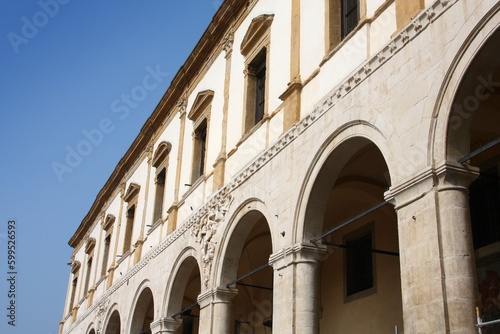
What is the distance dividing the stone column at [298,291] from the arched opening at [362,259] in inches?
37.3

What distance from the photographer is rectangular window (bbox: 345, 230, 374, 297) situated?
1262 cm

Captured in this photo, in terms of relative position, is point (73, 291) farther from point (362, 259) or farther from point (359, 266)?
point (362, 259)

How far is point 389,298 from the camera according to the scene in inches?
461

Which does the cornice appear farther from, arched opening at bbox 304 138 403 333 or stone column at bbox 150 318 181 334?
stone column at bbox 150 318 181 334

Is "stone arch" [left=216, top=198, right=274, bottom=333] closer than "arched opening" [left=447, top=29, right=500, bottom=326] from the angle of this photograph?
No

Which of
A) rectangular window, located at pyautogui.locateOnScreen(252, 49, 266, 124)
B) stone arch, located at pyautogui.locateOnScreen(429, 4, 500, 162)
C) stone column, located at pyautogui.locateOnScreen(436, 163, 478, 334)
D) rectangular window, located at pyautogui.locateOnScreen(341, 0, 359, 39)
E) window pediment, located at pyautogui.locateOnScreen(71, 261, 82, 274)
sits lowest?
stone column, located at pyautogui.locateOnScreen(436, 163, 478, 334)

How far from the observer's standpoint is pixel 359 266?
510 inches

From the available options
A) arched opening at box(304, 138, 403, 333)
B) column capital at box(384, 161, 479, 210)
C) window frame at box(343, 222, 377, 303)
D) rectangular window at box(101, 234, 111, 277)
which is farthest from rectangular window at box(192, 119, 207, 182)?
rectangular window at box(101, 234, 111, 277)

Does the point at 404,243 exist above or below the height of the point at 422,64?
below

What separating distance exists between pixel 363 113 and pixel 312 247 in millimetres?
2203

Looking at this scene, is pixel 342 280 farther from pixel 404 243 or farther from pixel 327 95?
pixel 404 243

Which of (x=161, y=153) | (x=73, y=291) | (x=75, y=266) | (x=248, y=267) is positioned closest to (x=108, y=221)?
(x=161, y=153)

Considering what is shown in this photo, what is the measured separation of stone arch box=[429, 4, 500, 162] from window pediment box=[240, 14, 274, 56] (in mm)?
6033

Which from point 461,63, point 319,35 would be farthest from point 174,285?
point 461,63
